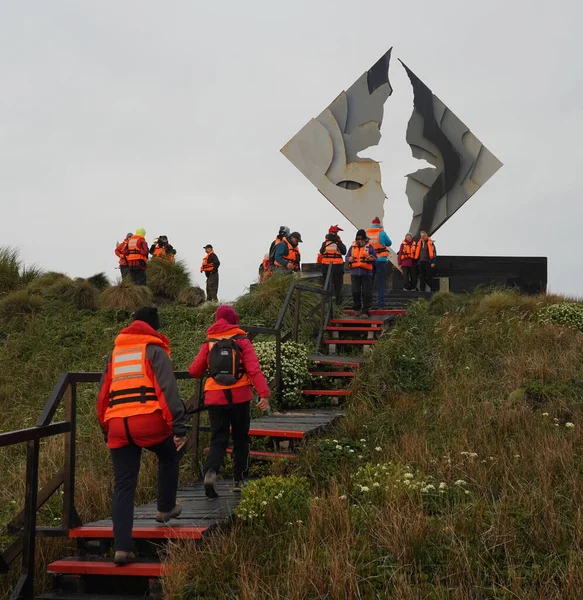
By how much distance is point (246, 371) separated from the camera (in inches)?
243

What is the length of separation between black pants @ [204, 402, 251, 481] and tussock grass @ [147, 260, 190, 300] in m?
11.8

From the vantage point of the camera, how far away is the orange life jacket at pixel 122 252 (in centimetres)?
1750

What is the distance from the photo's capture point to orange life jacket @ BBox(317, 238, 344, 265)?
1390 cm

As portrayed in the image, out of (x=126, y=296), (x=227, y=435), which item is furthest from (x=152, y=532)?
(x=126, y=296)

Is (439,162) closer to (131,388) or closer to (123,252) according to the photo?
(123,252)

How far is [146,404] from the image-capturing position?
4902mm

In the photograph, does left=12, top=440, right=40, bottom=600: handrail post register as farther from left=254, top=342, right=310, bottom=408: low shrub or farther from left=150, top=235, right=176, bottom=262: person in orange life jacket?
left=150, top=235, right=176, bottom=262: person in orange life jacket

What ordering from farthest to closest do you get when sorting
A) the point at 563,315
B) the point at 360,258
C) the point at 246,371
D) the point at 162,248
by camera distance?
1. the point at 162,248
2. the point at 563,315
3. the point at 360,258
4. the point at 246,371

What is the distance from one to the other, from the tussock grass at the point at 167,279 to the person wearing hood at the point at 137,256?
0.62 m

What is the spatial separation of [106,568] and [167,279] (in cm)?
1352

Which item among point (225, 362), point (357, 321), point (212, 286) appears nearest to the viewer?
point (225, 362)

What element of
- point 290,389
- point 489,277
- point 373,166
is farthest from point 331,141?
point 290,389

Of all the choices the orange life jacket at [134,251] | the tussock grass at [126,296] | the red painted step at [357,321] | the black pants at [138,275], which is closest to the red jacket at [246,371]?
the red painted step at [357,321]

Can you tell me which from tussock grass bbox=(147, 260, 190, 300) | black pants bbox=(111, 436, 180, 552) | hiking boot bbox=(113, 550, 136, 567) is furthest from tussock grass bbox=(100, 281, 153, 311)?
hiking boot bbox=(113, 550, 136, 567)
